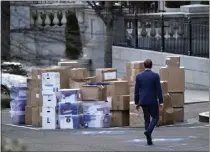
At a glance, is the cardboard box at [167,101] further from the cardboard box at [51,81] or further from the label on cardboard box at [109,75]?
the cardboard box at [51,81]

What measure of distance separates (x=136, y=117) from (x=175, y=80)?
171 cm

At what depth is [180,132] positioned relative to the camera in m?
14.9

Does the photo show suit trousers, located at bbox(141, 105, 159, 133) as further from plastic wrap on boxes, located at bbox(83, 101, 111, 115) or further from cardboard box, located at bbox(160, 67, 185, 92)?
cardboard box, located at bbox(160, 67, 185, 92)

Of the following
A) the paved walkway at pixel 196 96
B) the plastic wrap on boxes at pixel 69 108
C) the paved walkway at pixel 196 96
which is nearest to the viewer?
the plastic wrap on boxes at pixel 69 108

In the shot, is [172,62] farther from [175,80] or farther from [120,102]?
[120,102]

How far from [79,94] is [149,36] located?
11053 millimetres

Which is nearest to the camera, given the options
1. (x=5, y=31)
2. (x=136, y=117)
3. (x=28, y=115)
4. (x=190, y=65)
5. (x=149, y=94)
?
(x=5, y=31)

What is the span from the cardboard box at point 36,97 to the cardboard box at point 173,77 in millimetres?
2987

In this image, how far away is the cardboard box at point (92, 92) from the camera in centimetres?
1620

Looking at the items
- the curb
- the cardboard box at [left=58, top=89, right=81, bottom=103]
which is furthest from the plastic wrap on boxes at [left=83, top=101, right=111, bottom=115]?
the curb

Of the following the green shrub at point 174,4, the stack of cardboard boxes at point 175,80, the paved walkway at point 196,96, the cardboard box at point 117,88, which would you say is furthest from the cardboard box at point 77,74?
the green shrub at point 174,4

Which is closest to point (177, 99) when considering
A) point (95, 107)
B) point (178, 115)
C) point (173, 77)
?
point (178, 115)

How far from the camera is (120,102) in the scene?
16.4 meters

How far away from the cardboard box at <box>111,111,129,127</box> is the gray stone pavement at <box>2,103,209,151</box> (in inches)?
21.5
